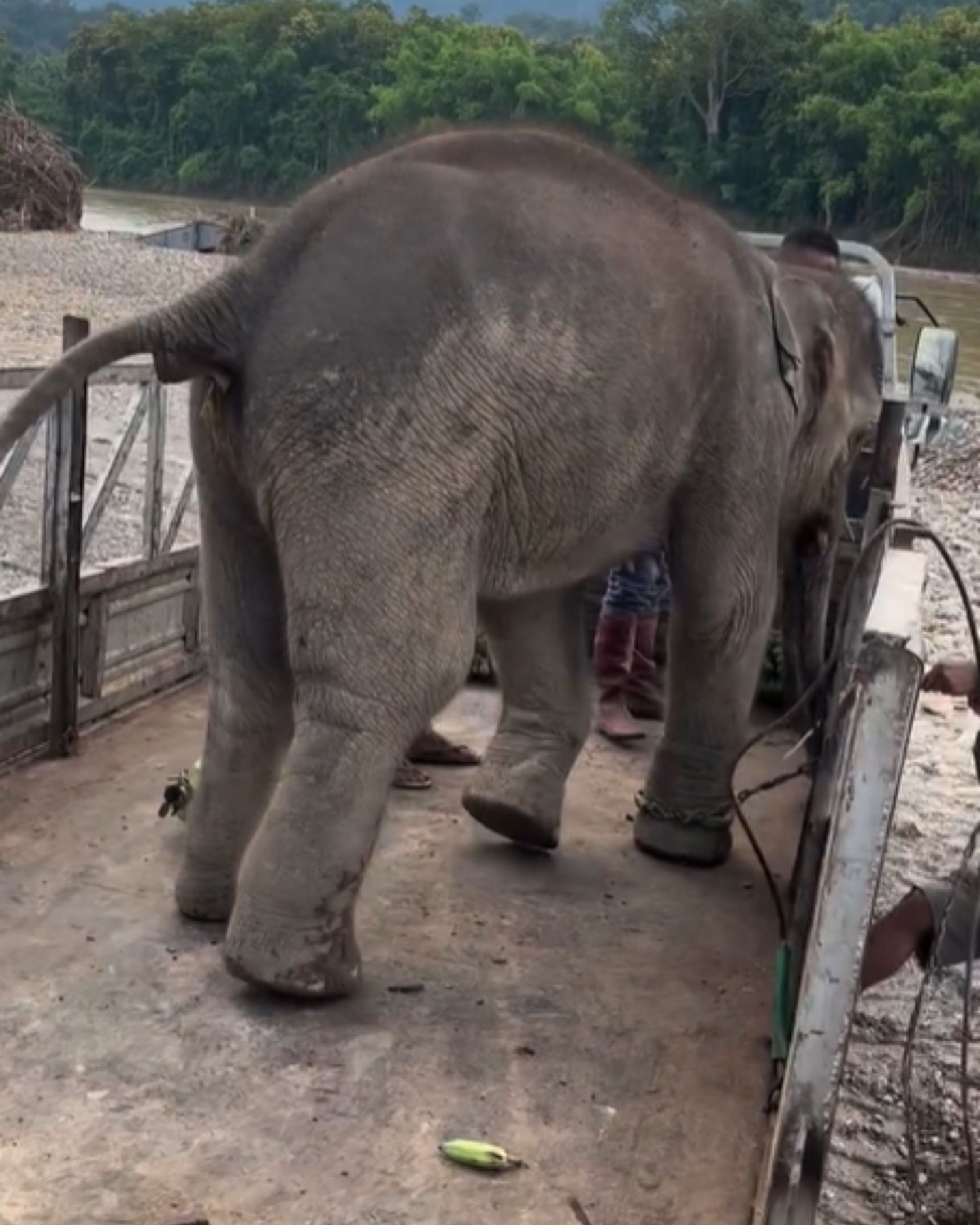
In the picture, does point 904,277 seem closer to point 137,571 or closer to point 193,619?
point 193,619

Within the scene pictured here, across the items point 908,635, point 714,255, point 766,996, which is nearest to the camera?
point 908,635

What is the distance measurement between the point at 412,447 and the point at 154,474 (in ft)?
5.90

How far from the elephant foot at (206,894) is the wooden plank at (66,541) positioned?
933 mm

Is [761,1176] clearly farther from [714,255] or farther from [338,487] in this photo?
[714,255]

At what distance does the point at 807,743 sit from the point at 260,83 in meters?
57.4

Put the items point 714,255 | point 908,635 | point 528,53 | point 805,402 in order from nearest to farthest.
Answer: point 908,635 < point 714,255 < point 805,402 < point 528,53

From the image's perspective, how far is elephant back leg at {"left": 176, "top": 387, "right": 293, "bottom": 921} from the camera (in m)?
3.39

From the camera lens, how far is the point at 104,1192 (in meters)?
2.40

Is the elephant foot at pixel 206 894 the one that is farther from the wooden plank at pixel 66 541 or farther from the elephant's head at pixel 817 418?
the elephant's head at pixel 817 418

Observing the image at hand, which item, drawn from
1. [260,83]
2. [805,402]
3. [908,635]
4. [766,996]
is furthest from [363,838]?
[260,83]

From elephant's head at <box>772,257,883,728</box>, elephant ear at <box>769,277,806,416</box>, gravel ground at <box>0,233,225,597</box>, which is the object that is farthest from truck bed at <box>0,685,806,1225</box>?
gravel ground at <box>0,233,225,597</box>

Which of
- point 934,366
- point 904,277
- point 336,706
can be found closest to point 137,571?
point 336,706

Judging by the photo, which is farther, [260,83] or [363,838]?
[260,83]

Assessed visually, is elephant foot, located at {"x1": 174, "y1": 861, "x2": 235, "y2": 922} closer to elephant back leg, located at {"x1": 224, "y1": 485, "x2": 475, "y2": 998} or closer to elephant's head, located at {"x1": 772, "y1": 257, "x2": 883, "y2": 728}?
elephant back leg, located at {"x1": 224, "y1": 485, "x2": 475, "y2": 998}
